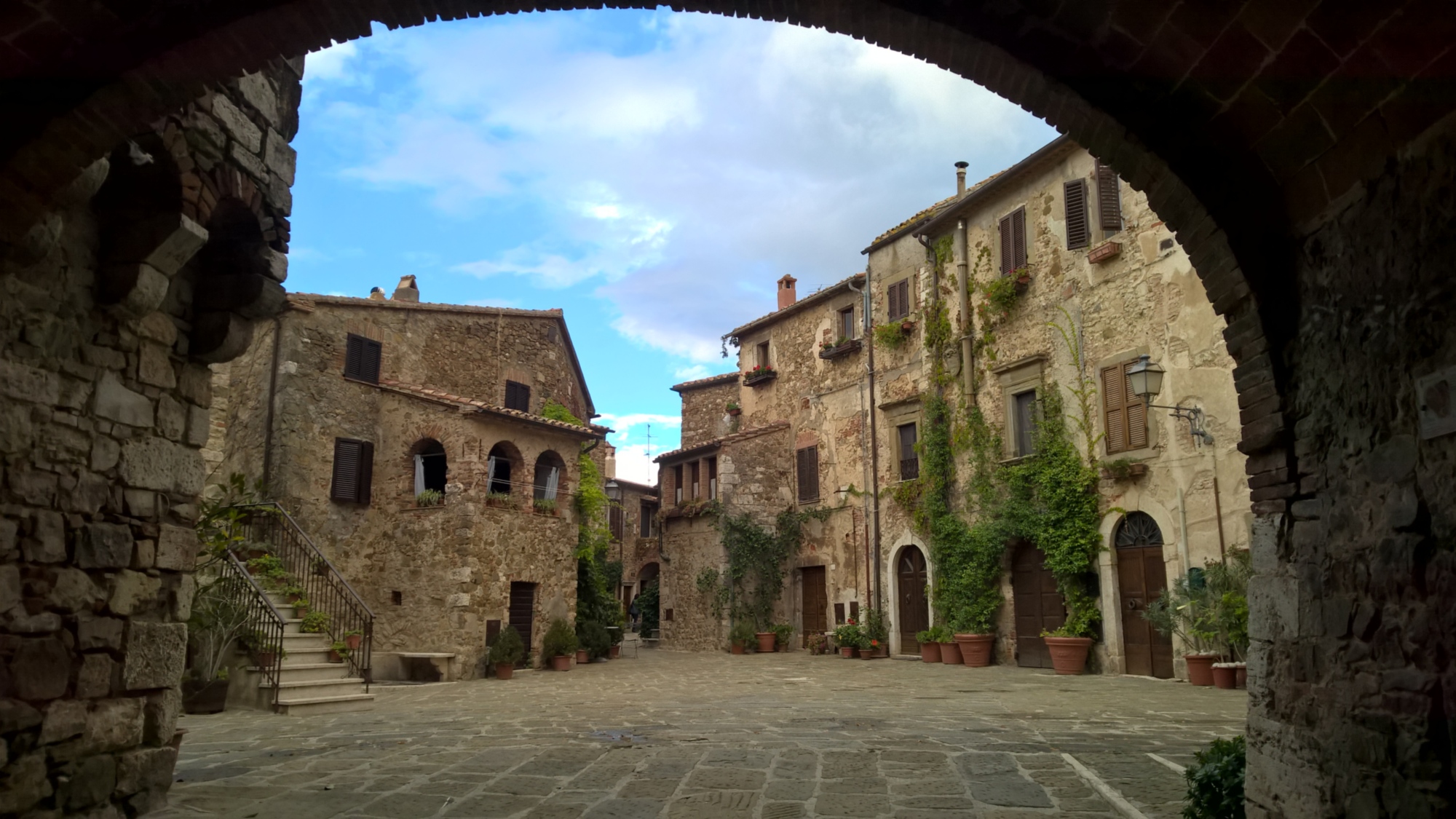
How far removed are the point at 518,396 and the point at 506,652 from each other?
22.5 ft

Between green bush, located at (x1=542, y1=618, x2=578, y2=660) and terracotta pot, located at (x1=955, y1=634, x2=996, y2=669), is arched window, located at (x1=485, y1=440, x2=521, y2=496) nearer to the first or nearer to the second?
green bush, located at (x1=542, y1=618, x2=578, y2=660)

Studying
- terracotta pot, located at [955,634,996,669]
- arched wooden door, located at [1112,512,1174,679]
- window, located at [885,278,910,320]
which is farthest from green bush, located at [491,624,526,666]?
window, located at [885,278,910,320]

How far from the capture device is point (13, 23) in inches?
137

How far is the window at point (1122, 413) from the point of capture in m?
15.2

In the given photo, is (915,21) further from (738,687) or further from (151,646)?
(738,687)

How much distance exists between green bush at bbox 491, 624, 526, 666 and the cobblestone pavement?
3.39 meters

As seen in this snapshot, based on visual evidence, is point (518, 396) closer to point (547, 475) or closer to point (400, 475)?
point (547, 475)

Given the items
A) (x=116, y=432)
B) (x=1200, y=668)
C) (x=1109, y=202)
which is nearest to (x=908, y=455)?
(x=1109, y=202)

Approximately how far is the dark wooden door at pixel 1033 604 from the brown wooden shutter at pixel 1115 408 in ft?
9.08

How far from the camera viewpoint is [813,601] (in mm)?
23906

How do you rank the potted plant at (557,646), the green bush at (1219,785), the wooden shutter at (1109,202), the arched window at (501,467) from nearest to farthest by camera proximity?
the green bush at (1219,785) < the wooden shutter at (1109,202) < the arched window at (501,467) < the potted plant at (557,646)

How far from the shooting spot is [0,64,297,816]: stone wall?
441cm

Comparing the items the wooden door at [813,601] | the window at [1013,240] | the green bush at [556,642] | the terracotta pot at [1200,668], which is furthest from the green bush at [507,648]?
the window at [1013,240]

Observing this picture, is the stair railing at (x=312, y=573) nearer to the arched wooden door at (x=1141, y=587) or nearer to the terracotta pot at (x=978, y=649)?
the terracotta pot at (x=978, y=649)
